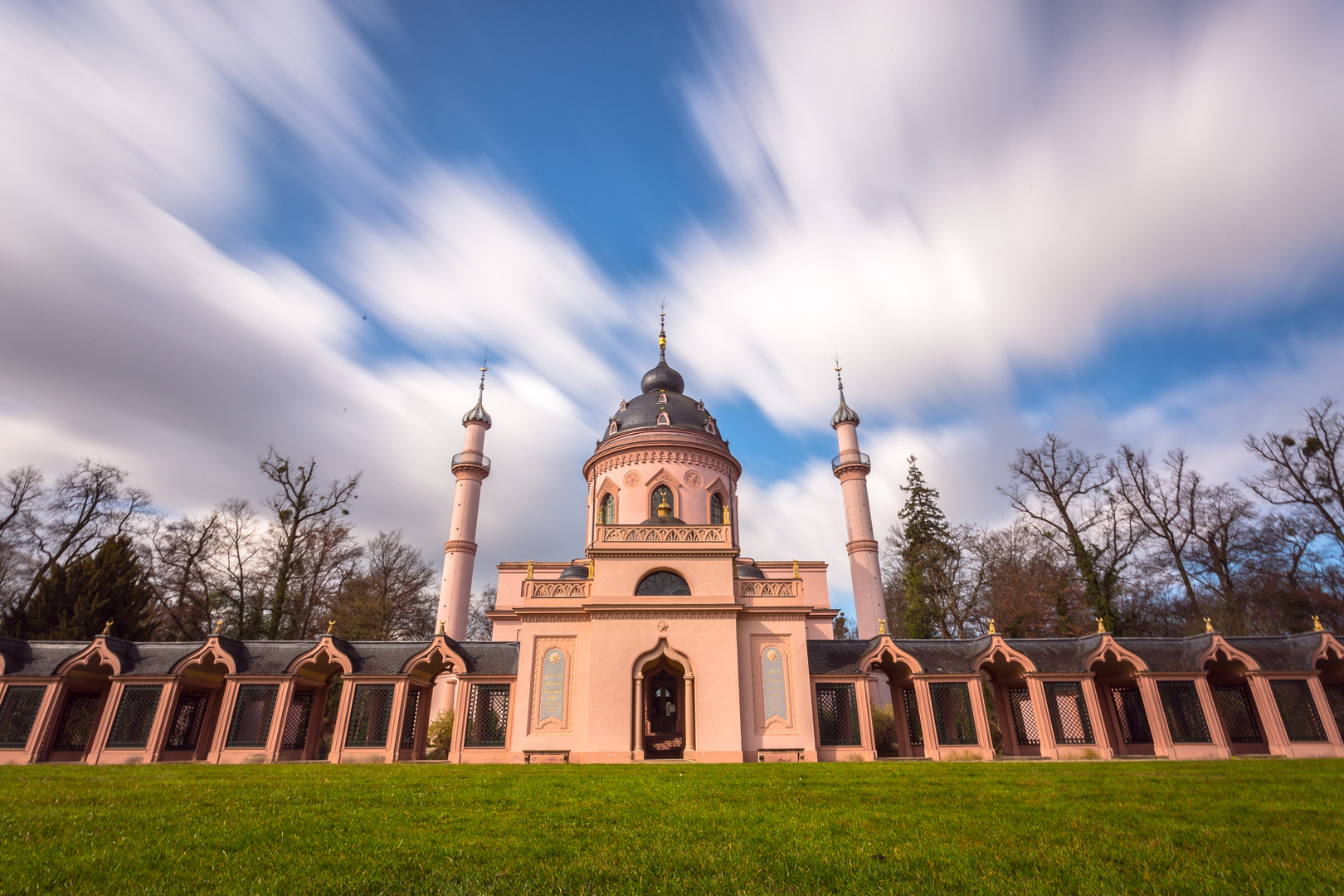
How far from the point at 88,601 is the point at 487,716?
18.2 m

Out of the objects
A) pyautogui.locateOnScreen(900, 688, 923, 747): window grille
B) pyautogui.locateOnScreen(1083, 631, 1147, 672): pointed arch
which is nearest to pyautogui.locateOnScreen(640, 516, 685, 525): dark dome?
pyautogui.locateOnScreen(900, 688, 923, 747): window grille

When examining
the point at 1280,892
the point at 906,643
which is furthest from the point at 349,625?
the point at 1280,892

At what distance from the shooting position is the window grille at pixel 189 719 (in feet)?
72.3

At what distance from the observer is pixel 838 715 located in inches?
774

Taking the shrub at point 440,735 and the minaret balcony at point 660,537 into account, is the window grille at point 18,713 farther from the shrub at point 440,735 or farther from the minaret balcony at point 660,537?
the minaret balcony at point 660,537

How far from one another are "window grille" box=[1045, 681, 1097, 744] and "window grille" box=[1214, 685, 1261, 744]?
4164mm

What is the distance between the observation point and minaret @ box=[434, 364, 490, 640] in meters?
30.3

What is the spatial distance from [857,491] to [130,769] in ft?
92.5

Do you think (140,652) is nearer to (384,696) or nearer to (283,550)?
(384,696)

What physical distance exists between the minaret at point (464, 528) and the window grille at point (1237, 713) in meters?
28.1

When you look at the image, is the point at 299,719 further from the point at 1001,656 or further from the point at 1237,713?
the point at 1237,713

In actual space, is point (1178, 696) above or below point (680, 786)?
above

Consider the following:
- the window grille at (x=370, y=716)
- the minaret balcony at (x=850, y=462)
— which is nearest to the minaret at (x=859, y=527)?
the minaret balcony at (x=850, y=462)

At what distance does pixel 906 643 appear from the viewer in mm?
A: 21156
